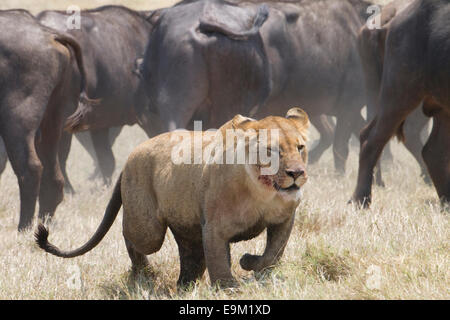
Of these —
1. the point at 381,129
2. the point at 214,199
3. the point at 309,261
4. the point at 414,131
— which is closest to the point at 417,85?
the point at 381,129

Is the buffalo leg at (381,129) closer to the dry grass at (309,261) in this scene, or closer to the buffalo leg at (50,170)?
the dry grass at (309,261)

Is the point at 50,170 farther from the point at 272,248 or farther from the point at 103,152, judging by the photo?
the point at 272,248

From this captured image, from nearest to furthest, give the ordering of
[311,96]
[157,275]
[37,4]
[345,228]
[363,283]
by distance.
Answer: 1. [363,283]
2. [157,275]
3. [345,228]
4. [311,96]
5. [37,4]

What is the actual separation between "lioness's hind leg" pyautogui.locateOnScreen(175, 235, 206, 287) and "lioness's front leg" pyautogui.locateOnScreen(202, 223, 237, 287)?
0.49 meters

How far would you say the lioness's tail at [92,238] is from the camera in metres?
4.93

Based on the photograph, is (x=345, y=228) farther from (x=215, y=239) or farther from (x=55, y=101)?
(x=55, y=101)

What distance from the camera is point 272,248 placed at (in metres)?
4.39

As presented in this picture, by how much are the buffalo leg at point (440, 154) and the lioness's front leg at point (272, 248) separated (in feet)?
10.3

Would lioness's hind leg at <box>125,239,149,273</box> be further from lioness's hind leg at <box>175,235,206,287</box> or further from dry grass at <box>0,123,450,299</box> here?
lioness's hind leg at <box>175,235,206,287</box>

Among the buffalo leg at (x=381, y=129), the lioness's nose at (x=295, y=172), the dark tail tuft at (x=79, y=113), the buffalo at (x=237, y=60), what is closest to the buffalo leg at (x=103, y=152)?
the buffalo at (x=237, y=60)

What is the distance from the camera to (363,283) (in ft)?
13.8

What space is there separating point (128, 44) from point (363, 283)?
637cm

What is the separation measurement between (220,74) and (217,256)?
4075mm

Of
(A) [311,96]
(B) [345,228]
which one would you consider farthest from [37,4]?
(B) [345,228]
